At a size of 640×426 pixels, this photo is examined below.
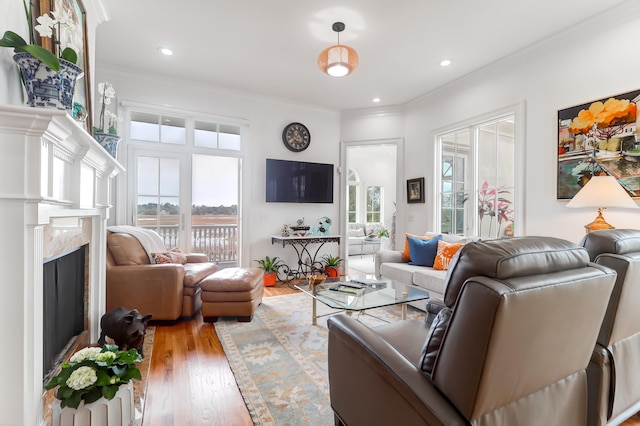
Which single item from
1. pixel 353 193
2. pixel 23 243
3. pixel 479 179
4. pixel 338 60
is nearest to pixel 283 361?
pixel 23 243

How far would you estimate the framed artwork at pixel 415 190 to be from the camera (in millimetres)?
4699

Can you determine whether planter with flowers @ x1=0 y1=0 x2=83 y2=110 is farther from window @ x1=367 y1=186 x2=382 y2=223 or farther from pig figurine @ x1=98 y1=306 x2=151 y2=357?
window @ x1=367 y1=186 x2=382 y2=223

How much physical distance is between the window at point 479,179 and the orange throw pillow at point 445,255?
2.52 feet

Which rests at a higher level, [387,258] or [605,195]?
[605,195]

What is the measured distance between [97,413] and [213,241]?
3.35 m

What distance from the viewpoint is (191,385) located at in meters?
1.96

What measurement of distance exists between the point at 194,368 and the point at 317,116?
417cm

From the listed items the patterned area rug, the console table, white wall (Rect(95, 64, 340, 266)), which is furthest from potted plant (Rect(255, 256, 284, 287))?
the patterned area rug

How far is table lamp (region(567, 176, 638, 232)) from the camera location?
2.32m

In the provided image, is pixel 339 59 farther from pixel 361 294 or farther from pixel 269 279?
pixel 269 279

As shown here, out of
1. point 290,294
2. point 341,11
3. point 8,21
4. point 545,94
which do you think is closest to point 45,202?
point 8,21

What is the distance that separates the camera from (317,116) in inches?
206

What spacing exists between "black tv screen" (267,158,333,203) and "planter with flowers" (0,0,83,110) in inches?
133

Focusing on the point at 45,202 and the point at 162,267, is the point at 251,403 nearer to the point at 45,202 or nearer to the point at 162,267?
the point at 45,202
